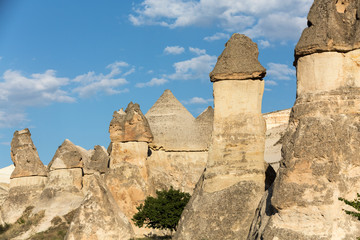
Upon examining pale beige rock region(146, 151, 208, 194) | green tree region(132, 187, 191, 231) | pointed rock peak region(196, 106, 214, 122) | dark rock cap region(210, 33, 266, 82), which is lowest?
green tree region(132, 187, 191, 231)

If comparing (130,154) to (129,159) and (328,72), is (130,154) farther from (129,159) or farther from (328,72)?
(328,72)

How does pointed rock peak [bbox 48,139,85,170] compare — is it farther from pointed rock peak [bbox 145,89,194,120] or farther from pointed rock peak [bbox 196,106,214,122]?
pointed rock peak [bbox 196,106,214,122]

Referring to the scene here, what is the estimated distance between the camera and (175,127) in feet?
92.8

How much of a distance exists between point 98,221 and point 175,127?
12.0 meters

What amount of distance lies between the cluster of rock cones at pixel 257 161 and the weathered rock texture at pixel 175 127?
201 cm

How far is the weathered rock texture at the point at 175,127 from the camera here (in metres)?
27.9

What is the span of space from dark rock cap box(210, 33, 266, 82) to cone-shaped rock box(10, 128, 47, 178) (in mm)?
14529

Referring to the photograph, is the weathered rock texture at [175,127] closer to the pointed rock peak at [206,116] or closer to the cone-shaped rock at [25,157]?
the pointed rock peak at [206,116]

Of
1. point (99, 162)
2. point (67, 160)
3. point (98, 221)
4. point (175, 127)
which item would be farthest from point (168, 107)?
point (98, 221)

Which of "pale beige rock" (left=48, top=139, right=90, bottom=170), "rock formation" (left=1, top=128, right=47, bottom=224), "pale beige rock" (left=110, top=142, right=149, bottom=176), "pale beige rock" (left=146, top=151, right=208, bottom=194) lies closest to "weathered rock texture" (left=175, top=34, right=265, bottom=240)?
"pale beige rock" (left=110, top=142, right=149, bottom=176)

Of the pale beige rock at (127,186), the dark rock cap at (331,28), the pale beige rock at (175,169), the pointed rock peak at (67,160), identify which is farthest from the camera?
the pointed rock peak at (67,160)

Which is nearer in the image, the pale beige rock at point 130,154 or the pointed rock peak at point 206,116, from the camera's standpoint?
the pale beige rock at point 130,154

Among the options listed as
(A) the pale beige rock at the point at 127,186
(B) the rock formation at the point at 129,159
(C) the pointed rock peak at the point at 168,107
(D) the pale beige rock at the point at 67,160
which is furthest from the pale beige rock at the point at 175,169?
(D) the pale beige rock at the point at 67,160

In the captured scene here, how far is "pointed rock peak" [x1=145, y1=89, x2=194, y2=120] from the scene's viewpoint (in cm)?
2881
